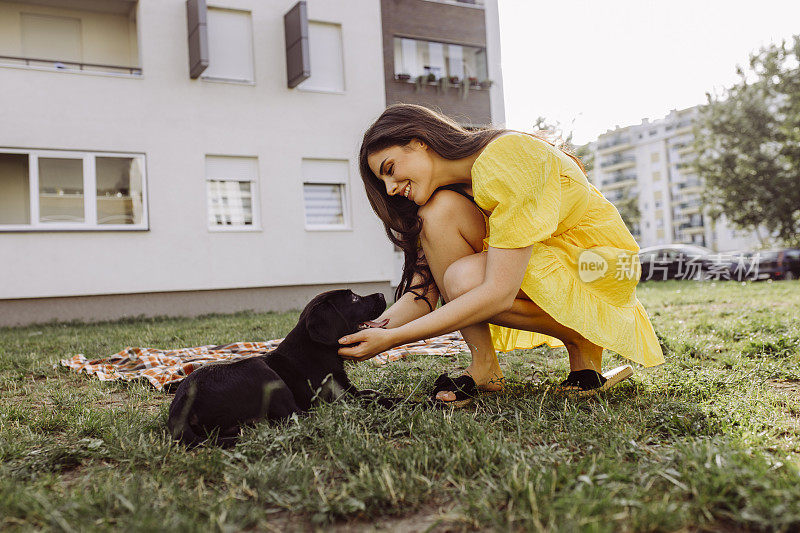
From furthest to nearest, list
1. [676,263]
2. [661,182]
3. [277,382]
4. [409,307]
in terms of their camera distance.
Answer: [661,182]
[676,263]
[409,307]
[277,382]

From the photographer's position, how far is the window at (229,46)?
1083 centimetres

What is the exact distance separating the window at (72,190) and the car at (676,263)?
48.6ft

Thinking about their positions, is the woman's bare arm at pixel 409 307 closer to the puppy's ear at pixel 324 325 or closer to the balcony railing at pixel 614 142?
the puppy's ear at pixel 324 325

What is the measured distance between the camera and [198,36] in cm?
995

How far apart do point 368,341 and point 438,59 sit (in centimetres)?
1296

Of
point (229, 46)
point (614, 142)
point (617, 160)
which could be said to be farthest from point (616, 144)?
point (229, 46)

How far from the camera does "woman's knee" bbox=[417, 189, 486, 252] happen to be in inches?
108

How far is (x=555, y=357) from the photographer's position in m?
3.95

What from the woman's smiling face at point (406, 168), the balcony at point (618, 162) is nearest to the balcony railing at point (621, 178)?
the balcony at point (618, 162)

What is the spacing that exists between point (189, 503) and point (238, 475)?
22 centimetres

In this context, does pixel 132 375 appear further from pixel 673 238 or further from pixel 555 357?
pixel 673 238

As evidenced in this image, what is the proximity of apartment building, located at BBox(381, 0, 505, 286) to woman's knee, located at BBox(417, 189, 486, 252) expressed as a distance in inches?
403

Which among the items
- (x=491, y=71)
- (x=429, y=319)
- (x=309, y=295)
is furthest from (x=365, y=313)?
(x=491, y=71)

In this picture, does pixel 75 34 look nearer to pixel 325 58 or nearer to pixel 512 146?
pixel 325 58
